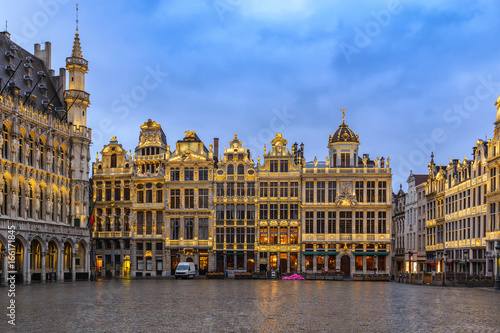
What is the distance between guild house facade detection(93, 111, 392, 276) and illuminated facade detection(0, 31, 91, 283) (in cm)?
1271

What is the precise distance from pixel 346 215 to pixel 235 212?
12.6 meters

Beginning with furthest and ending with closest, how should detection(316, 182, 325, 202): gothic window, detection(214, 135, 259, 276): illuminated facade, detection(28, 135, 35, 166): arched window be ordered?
detection(214, 135, 259, 276): illuminated facade → detection(316, 182, 325, 202): gothic window → detection(28, 135, 35, 166): arched window

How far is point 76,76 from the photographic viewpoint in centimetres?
6631

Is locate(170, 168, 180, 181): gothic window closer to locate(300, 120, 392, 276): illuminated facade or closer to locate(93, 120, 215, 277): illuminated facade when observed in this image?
locate(93, 120, 215, 277): illuminated facade

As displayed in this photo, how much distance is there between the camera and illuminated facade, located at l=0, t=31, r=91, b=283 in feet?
177

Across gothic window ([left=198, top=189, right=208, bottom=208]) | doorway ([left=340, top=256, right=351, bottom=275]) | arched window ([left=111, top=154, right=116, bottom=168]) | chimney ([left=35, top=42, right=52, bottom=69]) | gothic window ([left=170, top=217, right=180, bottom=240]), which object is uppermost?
chimney ([left=35, top=42, right=52, bottom=69])

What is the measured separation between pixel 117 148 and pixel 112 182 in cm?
412

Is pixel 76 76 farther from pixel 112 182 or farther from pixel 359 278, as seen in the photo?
pixel 359 278

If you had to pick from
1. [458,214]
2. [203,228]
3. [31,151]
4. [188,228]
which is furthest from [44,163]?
[458,214]

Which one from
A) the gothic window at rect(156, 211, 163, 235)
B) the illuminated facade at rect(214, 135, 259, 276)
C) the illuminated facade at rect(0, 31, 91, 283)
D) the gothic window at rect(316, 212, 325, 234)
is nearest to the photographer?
the illuminated facade at rect(0, 31, 91, 283)

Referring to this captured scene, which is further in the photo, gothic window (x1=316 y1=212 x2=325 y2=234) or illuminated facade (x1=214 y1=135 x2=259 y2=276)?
illuminated facade (x1=214 y1=135 x2=259 y2=276)

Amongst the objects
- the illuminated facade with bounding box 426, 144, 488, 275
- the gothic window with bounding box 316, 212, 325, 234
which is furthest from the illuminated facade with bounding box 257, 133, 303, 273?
the illuminated facade with bounding box 426, 144, 488, 275

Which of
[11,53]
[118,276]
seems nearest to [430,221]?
[118,276]

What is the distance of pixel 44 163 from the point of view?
60000 millimetres
